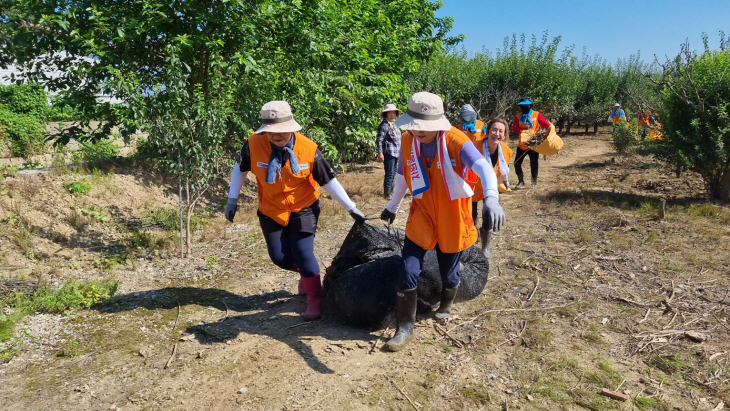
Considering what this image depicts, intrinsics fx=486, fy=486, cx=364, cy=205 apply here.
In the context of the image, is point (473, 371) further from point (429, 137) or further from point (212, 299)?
point (212, 299)

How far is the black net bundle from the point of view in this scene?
3.81 metres

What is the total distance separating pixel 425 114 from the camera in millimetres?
3207

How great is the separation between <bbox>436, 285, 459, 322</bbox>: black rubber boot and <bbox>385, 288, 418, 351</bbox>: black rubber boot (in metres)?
0.46

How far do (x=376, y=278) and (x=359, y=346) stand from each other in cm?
55

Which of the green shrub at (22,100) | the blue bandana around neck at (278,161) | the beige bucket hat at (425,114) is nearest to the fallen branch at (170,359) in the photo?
the blue bandana around neck at (278,161)

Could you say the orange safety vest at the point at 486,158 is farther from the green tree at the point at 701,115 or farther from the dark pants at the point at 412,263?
the green tree at the point at 701,115

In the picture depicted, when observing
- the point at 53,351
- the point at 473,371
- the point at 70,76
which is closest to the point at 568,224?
the point at 473,371

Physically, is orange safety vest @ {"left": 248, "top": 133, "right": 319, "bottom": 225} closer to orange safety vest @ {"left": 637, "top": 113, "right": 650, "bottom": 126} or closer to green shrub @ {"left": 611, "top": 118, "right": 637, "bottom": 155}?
green shrub @ {"left": 611, "top": 118, "right": 637, "bottom": 155}

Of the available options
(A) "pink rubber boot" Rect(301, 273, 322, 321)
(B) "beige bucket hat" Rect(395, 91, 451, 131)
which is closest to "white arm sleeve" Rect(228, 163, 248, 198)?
(A) "pink rubber boot" Rect(301, 273, 322, 321)

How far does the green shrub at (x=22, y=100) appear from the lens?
1518 cm

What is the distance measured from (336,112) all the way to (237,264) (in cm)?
470

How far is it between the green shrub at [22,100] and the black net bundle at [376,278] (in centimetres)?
1468

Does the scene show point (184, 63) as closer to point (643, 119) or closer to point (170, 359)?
point (170, 359)

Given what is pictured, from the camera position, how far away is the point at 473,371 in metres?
3.27
